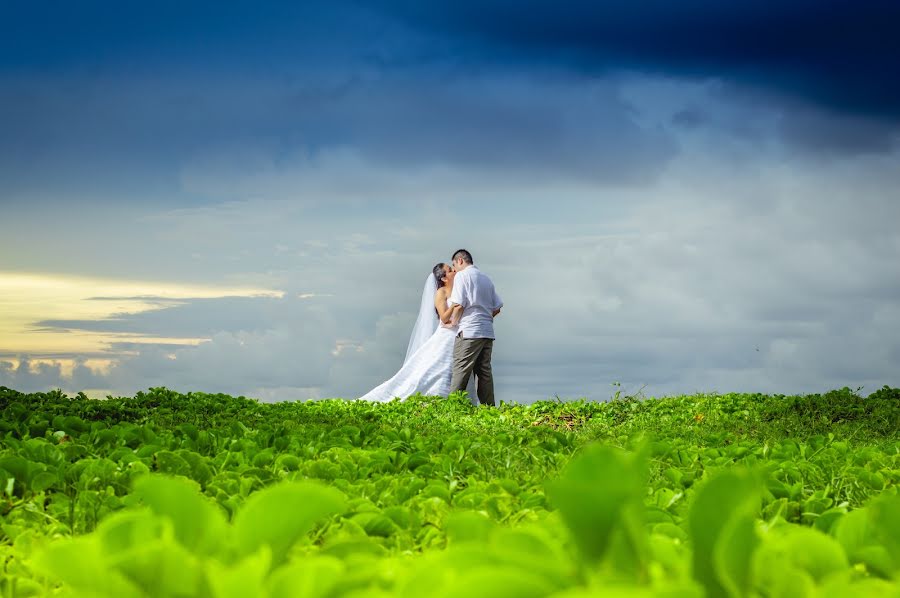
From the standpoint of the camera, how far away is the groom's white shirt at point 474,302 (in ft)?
50.3

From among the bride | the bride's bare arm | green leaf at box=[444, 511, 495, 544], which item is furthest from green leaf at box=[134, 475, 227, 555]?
the bride's bare arm

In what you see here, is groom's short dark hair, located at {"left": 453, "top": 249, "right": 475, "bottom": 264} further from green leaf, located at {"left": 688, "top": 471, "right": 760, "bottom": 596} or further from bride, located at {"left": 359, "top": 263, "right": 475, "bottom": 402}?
green leaf, located at {"left": 688, "top": 471, "right": 760, "bottom": 596}

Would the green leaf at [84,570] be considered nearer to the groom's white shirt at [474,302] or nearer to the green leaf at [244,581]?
the green leaf at [244,581]

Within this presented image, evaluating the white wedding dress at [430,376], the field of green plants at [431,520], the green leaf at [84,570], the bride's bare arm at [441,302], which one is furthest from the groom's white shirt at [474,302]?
the green leaf at [84,570]

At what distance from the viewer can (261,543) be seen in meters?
1.04

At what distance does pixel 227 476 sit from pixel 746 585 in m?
2.30

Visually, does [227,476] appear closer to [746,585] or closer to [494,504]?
[494,504]

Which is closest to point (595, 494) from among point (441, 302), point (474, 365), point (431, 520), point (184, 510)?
point (184, 510)

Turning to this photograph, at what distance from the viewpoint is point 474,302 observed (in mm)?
15344

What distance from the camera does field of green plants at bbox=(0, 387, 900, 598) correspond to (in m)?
0.90

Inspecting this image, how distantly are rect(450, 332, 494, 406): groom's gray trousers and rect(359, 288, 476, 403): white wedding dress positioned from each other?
166 mm

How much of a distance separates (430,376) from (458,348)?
827mm

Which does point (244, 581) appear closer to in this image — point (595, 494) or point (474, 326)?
point (595, 494)

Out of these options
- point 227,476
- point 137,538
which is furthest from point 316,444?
point 137,538
